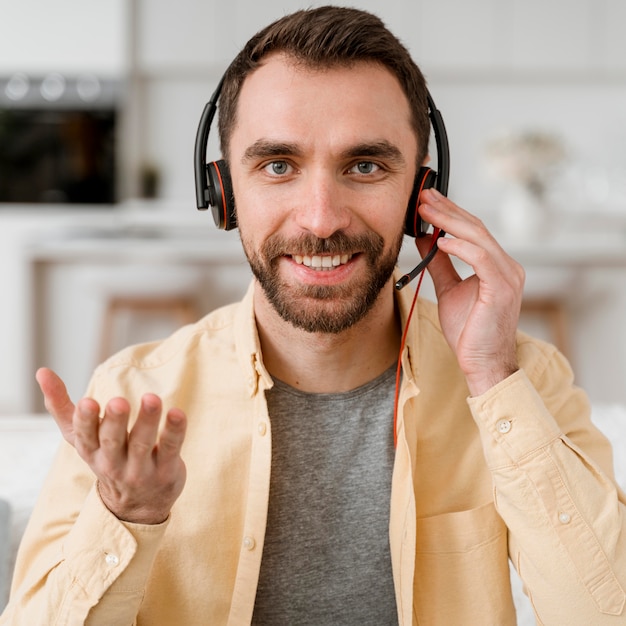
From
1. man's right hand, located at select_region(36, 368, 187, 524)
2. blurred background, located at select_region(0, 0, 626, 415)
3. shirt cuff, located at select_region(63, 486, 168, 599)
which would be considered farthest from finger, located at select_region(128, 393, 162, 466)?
blurred background, located at select_region(0, 0, 626, 415)

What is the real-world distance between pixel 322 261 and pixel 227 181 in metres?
0.21

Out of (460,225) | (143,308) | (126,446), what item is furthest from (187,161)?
(126,446)

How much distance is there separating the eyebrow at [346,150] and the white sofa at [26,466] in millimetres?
676

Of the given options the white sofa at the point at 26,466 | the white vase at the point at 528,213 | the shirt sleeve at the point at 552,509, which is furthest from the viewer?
the white vase at the point at 528,213

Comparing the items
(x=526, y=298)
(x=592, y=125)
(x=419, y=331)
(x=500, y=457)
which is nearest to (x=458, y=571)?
(x=500, y=457)

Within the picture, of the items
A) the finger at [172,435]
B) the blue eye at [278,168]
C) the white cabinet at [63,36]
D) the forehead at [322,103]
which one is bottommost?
the finger at [172,435]

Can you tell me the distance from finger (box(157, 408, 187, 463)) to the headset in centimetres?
47

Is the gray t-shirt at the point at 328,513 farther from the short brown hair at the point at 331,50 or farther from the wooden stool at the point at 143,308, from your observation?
the wooden stool at the point at 143,308

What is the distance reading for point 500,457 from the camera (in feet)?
3.53

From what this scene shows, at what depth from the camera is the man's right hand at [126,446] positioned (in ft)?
2.63

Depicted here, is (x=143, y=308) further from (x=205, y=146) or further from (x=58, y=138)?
(x=205, y=146)

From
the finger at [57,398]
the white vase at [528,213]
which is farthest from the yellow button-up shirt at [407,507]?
the white vase at [528,213]

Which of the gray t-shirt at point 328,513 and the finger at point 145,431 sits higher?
the finger at point 145,431

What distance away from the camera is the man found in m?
1.07
